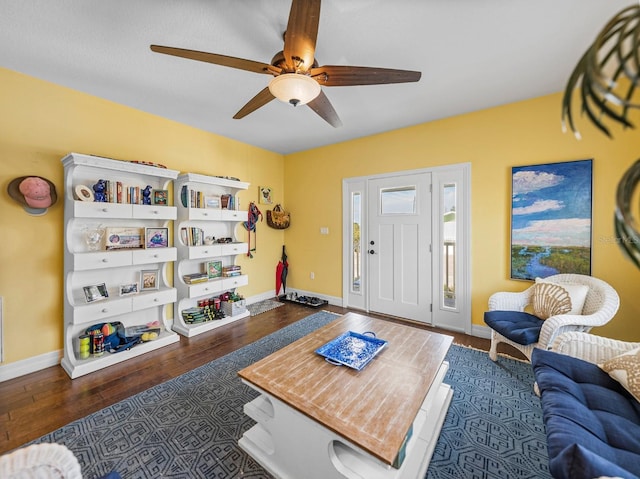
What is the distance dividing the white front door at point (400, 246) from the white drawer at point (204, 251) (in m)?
2.06

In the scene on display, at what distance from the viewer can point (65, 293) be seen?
7.54 ft

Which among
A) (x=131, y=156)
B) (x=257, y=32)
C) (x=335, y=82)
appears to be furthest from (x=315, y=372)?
(x=131, y=156)

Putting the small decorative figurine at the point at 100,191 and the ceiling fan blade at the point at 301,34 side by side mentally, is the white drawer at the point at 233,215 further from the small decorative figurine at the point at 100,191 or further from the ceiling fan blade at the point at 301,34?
the ceiling fan blade at the point at 301,34

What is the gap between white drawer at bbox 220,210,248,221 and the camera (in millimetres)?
3383

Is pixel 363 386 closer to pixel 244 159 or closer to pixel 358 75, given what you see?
pixel 358 75

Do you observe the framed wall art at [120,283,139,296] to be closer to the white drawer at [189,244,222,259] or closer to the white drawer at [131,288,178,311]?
the white drawer at [131,288,178,311]

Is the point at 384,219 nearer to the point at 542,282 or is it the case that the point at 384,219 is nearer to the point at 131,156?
the point at 542,282

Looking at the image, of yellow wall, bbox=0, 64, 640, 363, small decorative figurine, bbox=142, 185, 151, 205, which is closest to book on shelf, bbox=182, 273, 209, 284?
yellow wall, bbox=0, 64, 640, 363

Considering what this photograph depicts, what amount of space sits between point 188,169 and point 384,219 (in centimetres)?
270

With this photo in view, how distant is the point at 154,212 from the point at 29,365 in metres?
1.66

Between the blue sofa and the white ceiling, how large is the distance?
2.15 meters

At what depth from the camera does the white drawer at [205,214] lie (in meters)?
3.05

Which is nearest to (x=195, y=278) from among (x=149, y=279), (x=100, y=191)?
(x=149, y=279)

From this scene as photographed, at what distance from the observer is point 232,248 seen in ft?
11.4
